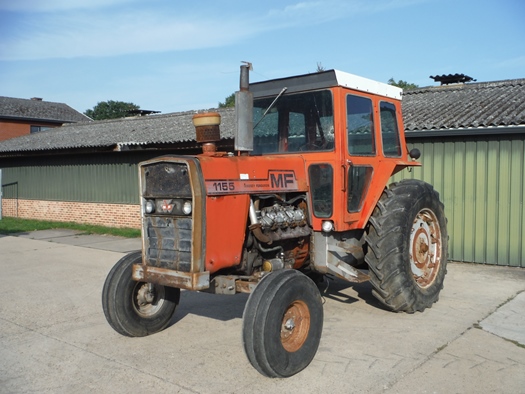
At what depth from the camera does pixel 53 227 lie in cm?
1568

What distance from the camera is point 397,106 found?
6293 millimetres

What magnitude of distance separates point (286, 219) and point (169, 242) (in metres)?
1.09

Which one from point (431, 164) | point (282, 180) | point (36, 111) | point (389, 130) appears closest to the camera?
point (282, 180)

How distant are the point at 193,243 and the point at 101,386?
128 cm

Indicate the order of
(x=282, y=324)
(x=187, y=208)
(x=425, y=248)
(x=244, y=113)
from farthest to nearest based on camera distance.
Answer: (x=425, y=248) < (x=244, y=113) < (x=187, y=208) < (x=282, y=324)

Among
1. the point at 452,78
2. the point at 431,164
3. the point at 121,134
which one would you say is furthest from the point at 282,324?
the point at 121,134

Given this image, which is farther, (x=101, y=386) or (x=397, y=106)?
(x=397, y=106)

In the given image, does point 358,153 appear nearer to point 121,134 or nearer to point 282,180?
point 282,180

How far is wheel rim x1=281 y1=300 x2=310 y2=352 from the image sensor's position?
14.1 ft

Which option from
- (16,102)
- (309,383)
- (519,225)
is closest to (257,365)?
(309,383)

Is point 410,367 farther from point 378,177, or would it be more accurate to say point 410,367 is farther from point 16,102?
point 16,102

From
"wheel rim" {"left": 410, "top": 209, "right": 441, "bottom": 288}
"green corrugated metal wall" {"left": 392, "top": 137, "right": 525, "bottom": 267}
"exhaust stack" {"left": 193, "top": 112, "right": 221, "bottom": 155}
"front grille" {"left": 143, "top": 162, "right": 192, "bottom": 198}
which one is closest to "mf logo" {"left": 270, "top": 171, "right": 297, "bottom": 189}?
"exhaust stack" {"left": 193, "top": 112, "right": 221, "bottom": 155}

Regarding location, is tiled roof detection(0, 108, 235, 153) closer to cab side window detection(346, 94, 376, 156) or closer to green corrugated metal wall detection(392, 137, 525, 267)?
green corrugated metal wall detection(392, 137, 525, 267)

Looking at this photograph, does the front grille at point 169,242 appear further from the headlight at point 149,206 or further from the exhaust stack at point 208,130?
the exhaust stack at point 208,130
